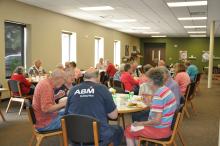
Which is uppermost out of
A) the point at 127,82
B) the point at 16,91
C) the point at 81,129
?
the point at 127,82

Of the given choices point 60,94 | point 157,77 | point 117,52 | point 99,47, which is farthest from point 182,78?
point 117,52

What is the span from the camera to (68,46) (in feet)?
37.4

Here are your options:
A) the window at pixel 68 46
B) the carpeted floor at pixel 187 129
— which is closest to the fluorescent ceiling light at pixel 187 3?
the carpeted floor at pixel 187 129

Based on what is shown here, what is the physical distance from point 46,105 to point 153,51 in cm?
2023

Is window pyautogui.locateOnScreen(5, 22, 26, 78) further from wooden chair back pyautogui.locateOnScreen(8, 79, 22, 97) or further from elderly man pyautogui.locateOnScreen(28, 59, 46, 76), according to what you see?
wooden chair back pyautogui.locateOnScreen(8, 79, 22, 97)

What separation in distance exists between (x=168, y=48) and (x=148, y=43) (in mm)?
1743

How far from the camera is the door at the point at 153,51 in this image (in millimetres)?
22594

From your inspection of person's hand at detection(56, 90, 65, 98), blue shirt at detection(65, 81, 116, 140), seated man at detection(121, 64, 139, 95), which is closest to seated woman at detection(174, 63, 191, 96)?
seated man at detection(121, 64, 139, 95)

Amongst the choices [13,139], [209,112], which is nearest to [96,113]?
[13,139]

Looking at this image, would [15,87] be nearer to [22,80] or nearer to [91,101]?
[22,80]

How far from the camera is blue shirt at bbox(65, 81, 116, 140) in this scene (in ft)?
8.99

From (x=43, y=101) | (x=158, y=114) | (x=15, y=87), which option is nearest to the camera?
(x=158, y=114)

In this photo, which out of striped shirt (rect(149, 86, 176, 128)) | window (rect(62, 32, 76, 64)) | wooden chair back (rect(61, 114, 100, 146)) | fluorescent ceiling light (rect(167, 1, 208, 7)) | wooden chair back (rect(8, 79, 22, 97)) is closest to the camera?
wooden chair back (rect(61, 114, 100, 146))

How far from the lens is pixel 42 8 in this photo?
899 centimetres
